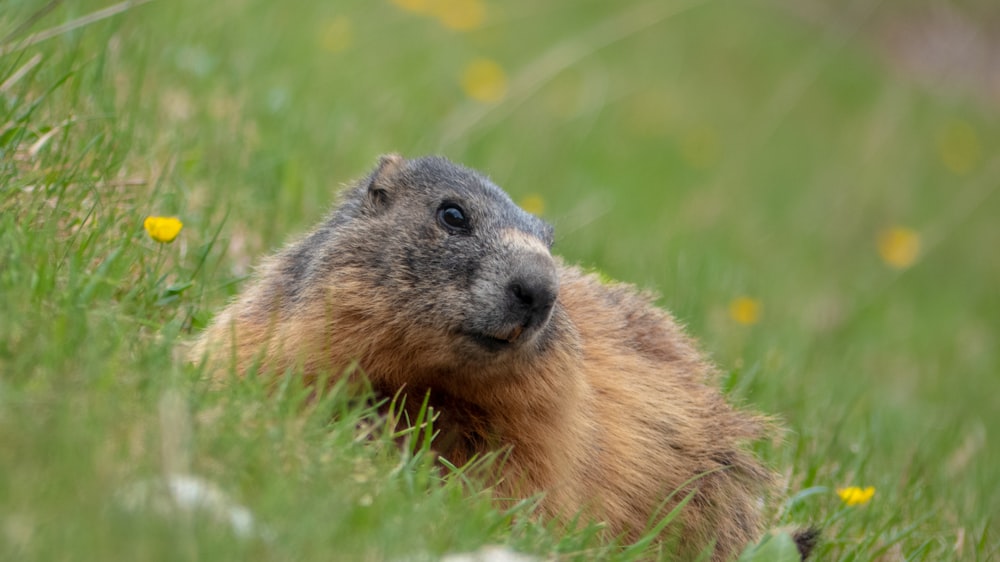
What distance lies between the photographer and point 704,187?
41.2 feet

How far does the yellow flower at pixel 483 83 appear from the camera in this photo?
10.5m

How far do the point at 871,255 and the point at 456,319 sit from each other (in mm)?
11465

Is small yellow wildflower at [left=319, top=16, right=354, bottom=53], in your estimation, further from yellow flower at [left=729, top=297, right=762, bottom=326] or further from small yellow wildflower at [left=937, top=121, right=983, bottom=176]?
small yellow wildflower at [left=937, top=121, right=983, bottom=176]

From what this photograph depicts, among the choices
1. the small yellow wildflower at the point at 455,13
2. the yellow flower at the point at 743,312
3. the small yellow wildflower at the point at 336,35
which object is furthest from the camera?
the small yellow wildflower at the point at 455,13

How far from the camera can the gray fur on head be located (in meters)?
4.12

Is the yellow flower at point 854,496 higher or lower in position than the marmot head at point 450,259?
lower

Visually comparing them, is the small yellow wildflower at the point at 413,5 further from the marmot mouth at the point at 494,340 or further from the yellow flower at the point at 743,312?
the marmot mouth at the point at 494,340

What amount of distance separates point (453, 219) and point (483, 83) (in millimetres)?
6622

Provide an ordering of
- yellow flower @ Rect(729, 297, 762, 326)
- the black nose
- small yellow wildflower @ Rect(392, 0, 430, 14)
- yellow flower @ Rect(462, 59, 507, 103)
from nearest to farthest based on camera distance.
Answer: the black nose, yellow flower @ Rect(729, 297, 762, 326), yellow flower @ Rect(462, 59, 507, 103), small yellow wildflower @ Rect(392, 0, 430, 14)

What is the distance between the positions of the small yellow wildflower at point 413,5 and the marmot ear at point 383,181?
286 inches

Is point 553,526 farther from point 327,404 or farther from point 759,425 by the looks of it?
point 759,425

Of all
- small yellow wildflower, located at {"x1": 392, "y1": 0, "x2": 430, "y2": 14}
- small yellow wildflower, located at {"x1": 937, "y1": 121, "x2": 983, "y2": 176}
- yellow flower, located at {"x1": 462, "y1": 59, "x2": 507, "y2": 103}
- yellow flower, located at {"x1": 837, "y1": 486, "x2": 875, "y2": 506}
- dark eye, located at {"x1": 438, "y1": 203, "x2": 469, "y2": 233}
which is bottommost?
yellow flower, located at {"x1": 837, "y1": 486, "x2": 875, "y2": 506}

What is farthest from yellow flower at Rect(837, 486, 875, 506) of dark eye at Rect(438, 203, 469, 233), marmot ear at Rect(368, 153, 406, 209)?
marmot ear at Rect(368, 153, 406, 209)

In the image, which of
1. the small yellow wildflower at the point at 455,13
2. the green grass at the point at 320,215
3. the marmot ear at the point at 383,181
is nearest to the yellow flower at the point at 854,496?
the green grass at the point at 320,215
